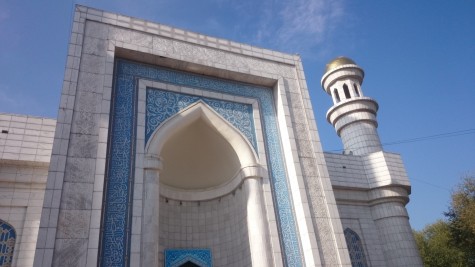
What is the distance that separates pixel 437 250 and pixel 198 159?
16.2 m

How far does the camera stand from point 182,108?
8.33 metres

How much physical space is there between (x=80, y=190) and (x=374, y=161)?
8.92 meters

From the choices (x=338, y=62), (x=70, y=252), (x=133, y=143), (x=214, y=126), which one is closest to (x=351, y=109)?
(x=338, y=62)

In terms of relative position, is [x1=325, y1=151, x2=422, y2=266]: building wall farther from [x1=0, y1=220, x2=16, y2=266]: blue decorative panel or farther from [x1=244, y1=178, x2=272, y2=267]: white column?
[x1=0, y1=220, x2=16, y2=266]: blue decorative panel

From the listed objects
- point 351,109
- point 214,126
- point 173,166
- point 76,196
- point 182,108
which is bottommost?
point 76,196

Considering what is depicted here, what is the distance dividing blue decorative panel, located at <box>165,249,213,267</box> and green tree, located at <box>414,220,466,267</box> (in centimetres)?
1369

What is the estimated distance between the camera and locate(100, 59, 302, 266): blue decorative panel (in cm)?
646

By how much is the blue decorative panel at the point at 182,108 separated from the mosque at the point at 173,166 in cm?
3

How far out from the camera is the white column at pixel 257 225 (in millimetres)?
7355

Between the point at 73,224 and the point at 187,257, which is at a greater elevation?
the point at 187,257

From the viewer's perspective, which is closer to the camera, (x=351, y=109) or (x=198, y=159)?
(x=198, y=159)

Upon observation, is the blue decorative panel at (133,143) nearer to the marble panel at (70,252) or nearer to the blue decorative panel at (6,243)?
the marble panel at (70,252)

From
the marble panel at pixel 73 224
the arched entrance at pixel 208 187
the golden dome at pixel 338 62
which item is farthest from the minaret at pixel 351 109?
the marble panel at pixel 73 224

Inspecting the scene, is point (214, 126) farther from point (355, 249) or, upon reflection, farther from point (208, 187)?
point (355, 249)
